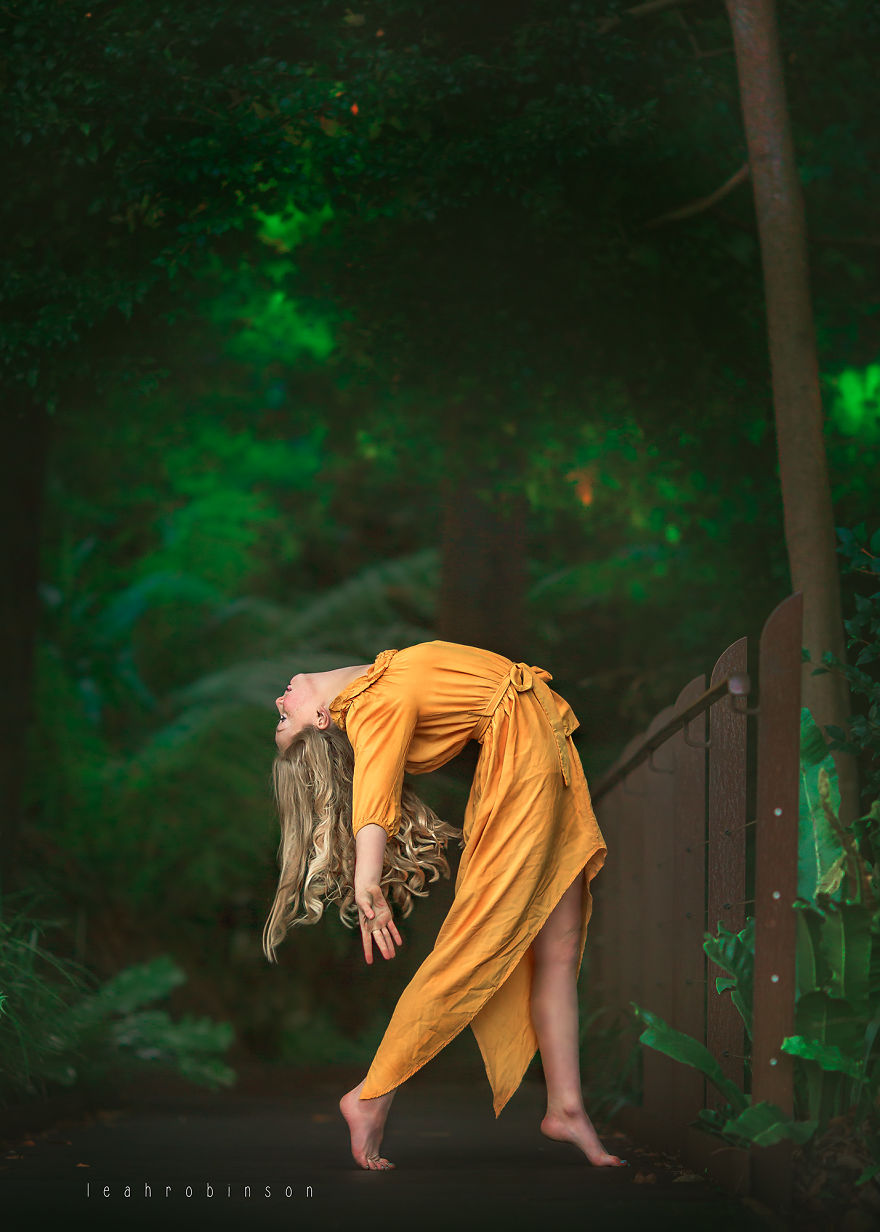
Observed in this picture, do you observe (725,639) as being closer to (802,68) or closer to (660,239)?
(660,239)

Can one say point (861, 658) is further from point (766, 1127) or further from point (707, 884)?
point (766, 1127)

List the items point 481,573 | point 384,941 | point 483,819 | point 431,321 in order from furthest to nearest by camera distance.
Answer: point 481,573, point 431,321, point 483,819, point 384,941

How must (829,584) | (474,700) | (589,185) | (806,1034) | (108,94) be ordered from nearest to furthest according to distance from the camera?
(806,1034) → (474,700) → (829,584) → (108,94) → (589,185)

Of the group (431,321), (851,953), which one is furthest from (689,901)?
(431,321)

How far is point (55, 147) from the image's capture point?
168 inches

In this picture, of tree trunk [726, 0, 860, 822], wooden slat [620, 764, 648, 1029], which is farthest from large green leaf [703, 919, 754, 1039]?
wooden slat [620, 764, 648, 1029]

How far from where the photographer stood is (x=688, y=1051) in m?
2.43

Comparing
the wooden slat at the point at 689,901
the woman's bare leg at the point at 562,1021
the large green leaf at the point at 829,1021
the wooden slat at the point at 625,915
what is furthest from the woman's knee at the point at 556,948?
the wooden slat at the point at 625,915

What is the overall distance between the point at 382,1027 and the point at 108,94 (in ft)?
12.6

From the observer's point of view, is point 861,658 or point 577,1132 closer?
point 577,1132

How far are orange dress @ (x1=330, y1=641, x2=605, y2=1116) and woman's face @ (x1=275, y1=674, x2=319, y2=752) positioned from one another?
8 cm

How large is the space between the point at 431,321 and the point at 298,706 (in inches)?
88.0

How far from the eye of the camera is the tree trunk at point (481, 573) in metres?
5.46

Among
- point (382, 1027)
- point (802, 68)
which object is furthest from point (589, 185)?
point (382, 1027)
